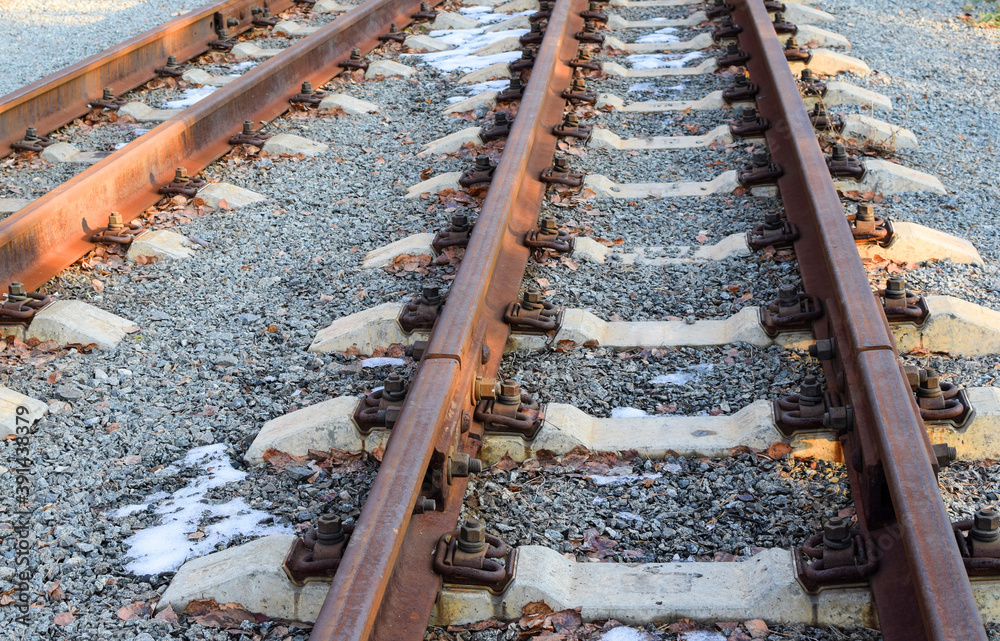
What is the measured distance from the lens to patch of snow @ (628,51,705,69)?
8.05 metres

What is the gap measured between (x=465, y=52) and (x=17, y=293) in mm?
5432

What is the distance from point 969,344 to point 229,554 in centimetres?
276

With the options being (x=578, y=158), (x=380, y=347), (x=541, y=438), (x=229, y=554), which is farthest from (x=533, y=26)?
(x=229, y=554)

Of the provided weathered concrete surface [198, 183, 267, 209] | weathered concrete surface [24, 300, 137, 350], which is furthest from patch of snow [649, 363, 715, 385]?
weathered concrete surface [198, 183, 267, 209]

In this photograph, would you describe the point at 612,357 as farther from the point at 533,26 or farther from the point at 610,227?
the point at 533,26

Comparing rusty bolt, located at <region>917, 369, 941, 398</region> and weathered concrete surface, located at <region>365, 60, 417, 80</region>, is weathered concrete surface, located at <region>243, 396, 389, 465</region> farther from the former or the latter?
weathered concrete surface, located at <region>365, 60, 417, 80</region>

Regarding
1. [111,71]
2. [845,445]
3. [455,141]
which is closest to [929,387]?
[845,445]

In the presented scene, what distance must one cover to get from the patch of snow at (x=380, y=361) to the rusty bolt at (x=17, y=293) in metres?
1.53

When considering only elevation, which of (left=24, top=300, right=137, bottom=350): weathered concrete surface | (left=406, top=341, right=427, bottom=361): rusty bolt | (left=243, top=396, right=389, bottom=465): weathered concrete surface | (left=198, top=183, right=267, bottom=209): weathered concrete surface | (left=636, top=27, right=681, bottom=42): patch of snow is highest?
(left=636, top=27, right=681, bottom=42): patch of snow

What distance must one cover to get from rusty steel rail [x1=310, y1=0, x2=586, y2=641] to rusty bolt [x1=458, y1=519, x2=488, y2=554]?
0.31 feet

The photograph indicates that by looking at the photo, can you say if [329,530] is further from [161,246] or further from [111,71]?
[111,71]

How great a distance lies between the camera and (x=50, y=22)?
1059cm

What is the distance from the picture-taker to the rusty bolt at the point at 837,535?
111 inches

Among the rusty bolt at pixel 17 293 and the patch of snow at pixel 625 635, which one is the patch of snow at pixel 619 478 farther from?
the rusty bolt at pixel 17 293
